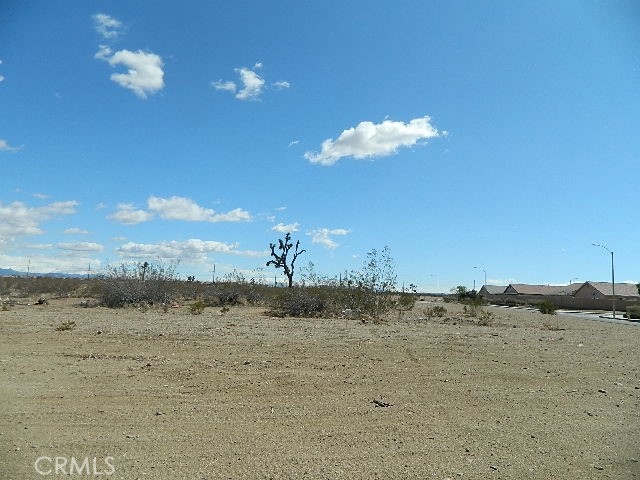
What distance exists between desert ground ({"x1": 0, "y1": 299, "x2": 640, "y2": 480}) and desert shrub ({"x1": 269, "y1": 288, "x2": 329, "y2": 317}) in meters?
17.7

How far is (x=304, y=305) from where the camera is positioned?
3353 cm

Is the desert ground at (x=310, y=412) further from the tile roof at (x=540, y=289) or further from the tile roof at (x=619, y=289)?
the tile roof at (x=540, y=289)

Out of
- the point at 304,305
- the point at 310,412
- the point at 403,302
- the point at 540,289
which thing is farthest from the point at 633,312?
the point at 540,289

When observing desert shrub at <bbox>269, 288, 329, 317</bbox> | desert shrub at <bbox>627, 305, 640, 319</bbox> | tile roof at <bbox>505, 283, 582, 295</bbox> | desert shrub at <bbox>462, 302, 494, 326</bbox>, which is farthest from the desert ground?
tile roof at <bbox>505, 283, 582, 295</bbox>

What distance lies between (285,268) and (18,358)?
56723mm

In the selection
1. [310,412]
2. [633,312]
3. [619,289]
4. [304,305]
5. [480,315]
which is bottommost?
[310,412]

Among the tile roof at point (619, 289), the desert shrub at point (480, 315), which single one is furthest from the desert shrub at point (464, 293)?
the desert shrub at point (480, 315)

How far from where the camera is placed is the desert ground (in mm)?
6586

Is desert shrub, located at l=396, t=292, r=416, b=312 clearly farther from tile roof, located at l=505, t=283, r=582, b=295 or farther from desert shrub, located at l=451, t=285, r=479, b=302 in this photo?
tile roof, located at l=505, t=283, r=582, b=295

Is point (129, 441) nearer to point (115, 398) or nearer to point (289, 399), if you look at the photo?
point (115, 398)

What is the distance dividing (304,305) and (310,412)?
24.9 metres

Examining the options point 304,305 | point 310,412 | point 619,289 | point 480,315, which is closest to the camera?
point 310,412

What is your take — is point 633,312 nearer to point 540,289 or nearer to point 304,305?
point 304,305

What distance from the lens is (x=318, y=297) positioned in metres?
34.2
